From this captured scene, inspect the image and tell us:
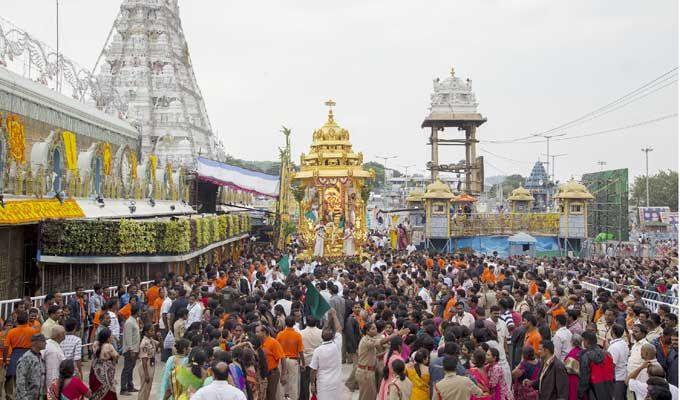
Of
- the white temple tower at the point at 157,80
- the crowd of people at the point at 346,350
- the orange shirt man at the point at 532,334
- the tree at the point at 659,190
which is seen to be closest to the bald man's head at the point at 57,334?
the crowd of people at the point at 346,350

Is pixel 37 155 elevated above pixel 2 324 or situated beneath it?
elevated above

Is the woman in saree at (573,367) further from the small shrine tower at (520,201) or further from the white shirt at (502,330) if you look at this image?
the small shrine tower at (520,201)

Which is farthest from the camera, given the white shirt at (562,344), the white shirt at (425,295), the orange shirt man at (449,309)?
the white shirt at (425,295)

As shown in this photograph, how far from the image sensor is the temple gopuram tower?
2266 inches

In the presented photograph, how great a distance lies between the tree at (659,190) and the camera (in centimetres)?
6356

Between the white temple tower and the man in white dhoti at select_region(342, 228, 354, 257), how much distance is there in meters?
23.9

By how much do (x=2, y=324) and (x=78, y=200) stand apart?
362 inches

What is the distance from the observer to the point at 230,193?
40438 millimetres

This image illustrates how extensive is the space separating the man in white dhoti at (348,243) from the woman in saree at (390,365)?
17222mm

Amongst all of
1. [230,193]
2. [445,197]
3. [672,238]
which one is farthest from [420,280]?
[230,193]

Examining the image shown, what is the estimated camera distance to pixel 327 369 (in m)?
8.23

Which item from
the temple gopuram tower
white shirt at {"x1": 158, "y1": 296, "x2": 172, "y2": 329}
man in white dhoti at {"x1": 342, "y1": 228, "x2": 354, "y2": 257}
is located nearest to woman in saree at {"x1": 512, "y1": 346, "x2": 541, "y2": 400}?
white shirt at {"x1": 158, "y1": 296, "x2": 172, "y2": 329}

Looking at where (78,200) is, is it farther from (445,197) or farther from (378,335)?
(445,197)

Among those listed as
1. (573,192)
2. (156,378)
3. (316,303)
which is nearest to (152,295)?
(156,378)
